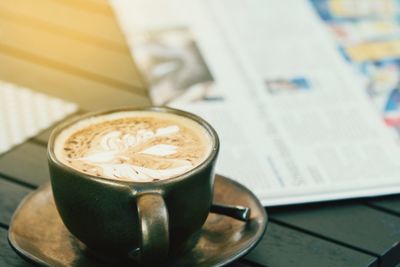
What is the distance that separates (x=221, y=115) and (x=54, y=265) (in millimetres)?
319

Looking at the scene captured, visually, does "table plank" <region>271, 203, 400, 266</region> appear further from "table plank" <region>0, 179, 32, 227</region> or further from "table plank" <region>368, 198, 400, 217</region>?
"table plank" <region>0, 179, 32, 227</region>

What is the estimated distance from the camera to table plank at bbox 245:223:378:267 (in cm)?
57

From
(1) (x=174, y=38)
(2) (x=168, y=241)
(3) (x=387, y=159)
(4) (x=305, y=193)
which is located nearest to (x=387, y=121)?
(3) (x=387, y=159)

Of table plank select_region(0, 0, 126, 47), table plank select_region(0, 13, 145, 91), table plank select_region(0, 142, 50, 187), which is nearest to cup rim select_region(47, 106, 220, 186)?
table plank select_region(0, 142, 50, 187)

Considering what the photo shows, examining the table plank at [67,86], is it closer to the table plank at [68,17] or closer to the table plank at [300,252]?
the table plank at [68,17]

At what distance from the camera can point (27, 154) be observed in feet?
2.29

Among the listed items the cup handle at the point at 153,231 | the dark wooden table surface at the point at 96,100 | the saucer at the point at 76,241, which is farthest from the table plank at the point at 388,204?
the cup handle at the point at 153,231

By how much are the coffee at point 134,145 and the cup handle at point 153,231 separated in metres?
0.04

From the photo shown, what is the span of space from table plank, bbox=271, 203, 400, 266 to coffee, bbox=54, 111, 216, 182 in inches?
4.8

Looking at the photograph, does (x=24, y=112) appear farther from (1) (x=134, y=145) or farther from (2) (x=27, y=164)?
(1) (x=134, y=145)

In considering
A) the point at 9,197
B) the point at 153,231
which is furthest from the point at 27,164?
the point at 153,231

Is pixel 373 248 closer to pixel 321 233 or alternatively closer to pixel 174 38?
pixel 321 233

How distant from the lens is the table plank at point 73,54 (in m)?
0.86

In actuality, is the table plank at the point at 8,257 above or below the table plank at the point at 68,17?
below
